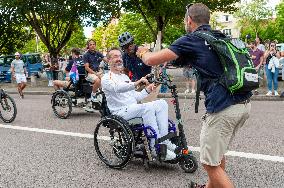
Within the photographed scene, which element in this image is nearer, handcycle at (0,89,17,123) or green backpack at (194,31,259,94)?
green backpack at (194,31,259,94)

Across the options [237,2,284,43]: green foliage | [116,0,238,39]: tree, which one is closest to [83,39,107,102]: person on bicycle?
[116,0,238,39]: tree

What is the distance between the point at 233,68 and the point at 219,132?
1.70 ft

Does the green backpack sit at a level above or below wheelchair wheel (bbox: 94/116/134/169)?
above

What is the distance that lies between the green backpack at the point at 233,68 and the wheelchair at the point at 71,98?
7056 mm

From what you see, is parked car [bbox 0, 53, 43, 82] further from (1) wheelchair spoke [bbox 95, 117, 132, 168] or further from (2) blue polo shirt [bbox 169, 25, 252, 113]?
(2) blue polo shirt [bbox 169, 25, 252, 113]

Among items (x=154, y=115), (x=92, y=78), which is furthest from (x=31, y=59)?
(x=154, y=115)

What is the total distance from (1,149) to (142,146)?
286 cm

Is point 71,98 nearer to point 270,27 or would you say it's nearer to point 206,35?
point 206,35

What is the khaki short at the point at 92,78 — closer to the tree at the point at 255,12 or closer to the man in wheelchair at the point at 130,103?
the man in wheelchair at the point at 130,103

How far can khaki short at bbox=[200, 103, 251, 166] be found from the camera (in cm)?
339

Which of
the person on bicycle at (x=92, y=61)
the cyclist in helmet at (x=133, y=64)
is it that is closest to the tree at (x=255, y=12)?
the person on bicycle at (x=92, y=61)

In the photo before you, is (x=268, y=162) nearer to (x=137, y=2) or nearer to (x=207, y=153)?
(x=207, y=153)

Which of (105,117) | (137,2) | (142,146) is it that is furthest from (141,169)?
(137,2)

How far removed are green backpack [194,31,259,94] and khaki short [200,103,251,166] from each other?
0.58ft
